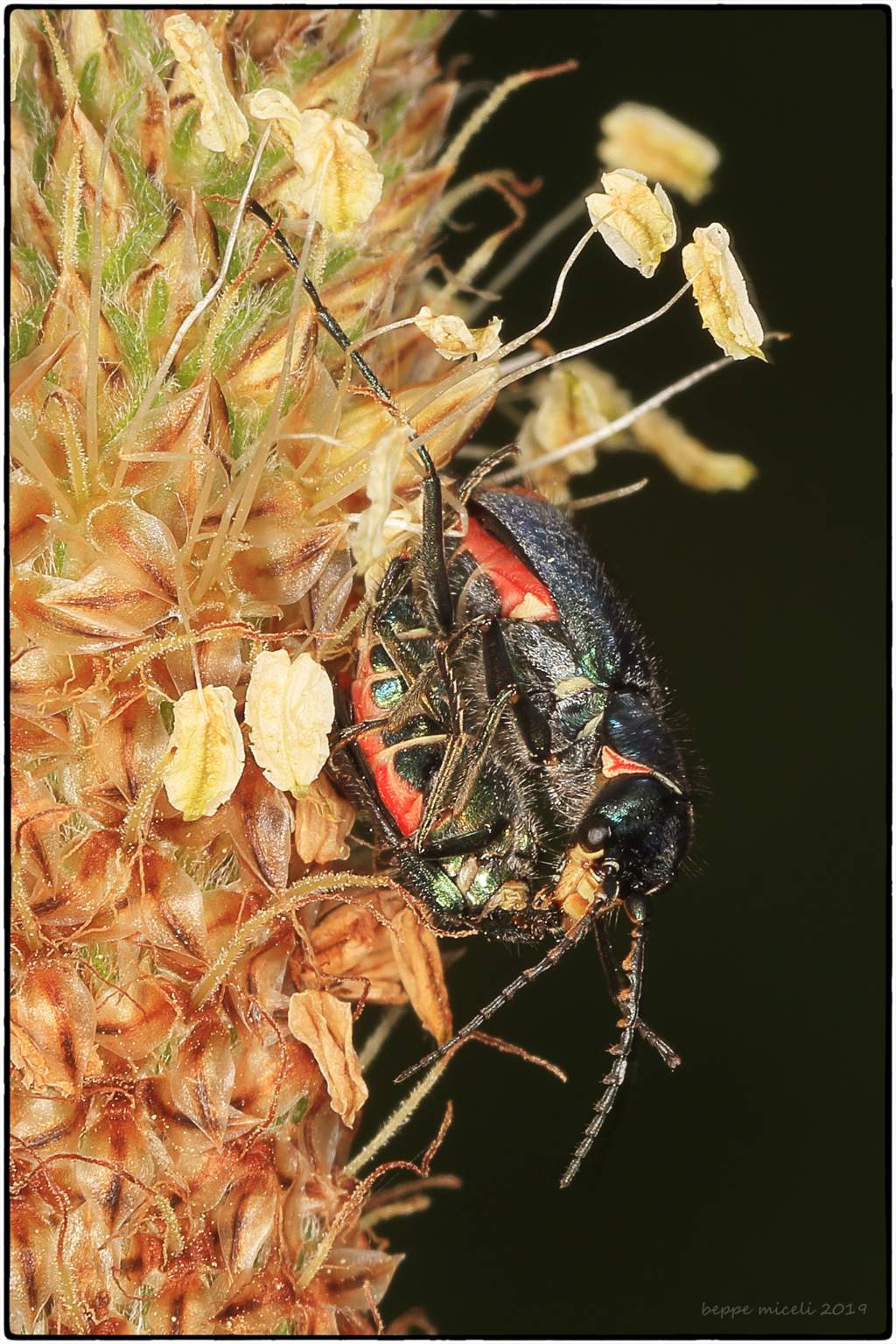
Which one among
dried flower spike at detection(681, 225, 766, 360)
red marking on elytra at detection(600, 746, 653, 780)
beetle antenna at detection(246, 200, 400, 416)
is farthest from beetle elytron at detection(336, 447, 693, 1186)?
dried flower spike at detection(681, 225, 766, 360)

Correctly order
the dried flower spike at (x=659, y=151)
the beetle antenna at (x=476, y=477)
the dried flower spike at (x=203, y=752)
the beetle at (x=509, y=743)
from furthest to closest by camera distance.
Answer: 1. the dried flower spike at (x=659, y=151)
2. the beetle antenna at (x=476, y=477)
3. the beetle at (x=509, y=743)
4. the dried flower spike at (x=203, y=752)

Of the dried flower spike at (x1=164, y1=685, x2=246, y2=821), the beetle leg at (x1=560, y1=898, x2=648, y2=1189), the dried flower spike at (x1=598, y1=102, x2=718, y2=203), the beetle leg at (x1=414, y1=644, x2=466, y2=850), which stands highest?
the dried flower spike at (x1=598, y1=102, x2=718, y2=203)

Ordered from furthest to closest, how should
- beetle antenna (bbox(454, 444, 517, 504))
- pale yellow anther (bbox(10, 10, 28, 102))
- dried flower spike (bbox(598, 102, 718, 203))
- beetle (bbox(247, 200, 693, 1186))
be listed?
dried flower spike (bbox(598, 102, 718, 203)) < beetle antenna (bbox(454, 444, 517, 504)) < beetle (bbox(247, 200, 693, 1186)) < pale yellow anther (bbox(10, 10, 28, 102))

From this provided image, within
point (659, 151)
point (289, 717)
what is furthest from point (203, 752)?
point (659, 151)

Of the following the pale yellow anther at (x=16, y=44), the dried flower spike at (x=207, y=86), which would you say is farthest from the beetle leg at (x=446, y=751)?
the pale yellow anther at (x=16, y=44)

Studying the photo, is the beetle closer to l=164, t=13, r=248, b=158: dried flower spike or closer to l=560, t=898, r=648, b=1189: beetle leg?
l=560, t=898, r=648, b=1189: beetle leg

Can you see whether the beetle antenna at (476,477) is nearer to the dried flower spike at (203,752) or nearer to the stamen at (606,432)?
the stamen at (606,432)

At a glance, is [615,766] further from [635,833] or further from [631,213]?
Result: [631,213]

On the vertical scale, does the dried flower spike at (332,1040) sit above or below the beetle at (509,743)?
below
